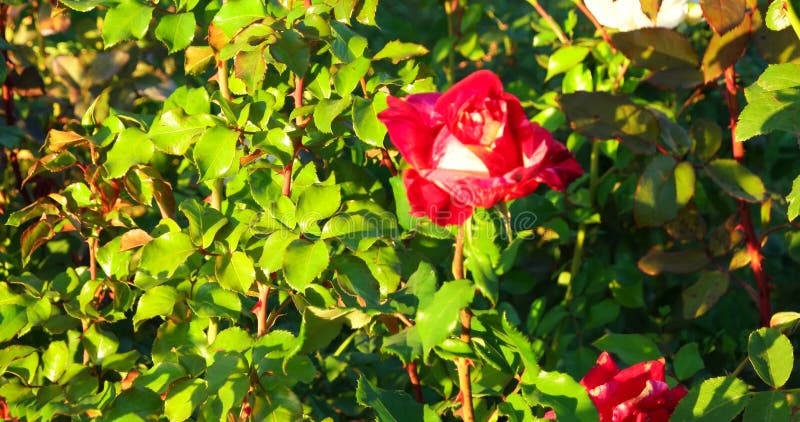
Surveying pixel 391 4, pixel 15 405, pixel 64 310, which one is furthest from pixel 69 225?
pixel 391 4

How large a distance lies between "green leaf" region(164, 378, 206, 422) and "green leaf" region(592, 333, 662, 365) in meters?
0.59

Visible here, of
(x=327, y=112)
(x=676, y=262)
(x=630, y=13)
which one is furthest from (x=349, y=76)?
(x=676, y=262)

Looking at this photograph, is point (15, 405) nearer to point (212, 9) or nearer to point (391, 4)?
point (212, 9)

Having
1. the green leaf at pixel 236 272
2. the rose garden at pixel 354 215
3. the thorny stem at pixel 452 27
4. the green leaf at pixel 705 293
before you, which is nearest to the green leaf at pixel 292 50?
the rose garden at pixel 354 215

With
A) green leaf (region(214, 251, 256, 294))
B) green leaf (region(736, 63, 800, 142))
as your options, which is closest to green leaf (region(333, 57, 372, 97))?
green leaf (region(214, 251, 256, 294))

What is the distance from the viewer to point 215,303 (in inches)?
42.5

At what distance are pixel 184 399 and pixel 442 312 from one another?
340 mm

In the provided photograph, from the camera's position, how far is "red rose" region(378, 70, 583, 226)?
0.78 metres

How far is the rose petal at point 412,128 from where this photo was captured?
0.80 metres

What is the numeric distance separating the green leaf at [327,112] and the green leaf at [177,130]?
13 centimetres

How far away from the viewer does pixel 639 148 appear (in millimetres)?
1263

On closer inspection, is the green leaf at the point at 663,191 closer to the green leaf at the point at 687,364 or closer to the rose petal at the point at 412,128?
the green leaf at the point at 687,364

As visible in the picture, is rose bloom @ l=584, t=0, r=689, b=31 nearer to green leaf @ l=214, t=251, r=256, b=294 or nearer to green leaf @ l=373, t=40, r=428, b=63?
green leaf @ l=373, t=40, r=428, b=63

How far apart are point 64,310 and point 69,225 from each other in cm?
12
